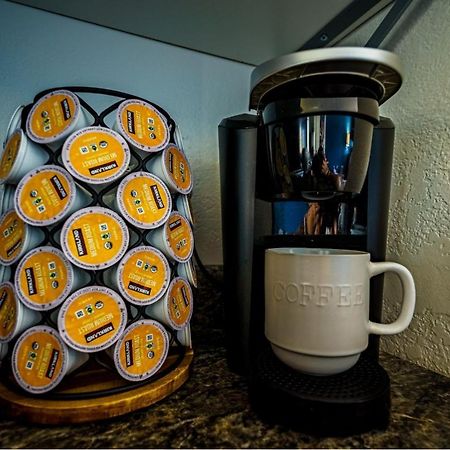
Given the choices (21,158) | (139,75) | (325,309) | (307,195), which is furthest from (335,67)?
(139,75)

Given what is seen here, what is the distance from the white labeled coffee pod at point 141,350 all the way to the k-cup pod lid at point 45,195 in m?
0.16

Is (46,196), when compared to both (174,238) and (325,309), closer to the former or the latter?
(174,238)

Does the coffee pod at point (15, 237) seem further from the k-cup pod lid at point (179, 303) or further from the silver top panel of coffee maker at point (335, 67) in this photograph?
the silver top panel of coffee maker at point (335, 67)

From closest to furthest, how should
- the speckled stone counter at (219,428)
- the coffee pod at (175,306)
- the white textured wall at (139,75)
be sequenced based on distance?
1. the speckled stone counter at (219,428)
2. the coffee pod at (175,306)
3. the white textured wall at (139,75)

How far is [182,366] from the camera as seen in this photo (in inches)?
17.6

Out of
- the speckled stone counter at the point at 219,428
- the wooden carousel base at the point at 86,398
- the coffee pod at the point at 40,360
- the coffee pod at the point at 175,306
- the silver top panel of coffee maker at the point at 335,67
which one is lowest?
the speckled stone counter at the point at 219,428

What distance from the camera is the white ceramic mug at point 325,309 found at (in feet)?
1.22

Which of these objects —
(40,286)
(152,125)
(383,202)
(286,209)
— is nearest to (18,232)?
(40,286)

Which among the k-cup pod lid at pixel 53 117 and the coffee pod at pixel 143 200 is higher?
the k-cup pod lid at pixel 53 117

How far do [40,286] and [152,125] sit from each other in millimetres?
234

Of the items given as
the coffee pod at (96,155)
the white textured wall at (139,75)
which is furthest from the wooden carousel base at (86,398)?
the white textured wall at (139,75)

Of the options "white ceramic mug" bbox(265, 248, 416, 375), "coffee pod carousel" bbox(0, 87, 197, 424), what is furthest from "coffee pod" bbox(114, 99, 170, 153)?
"white ceramic mug" bbox(265, 248, 416, 375)

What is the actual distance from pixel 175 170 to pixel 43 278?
204 millimetres

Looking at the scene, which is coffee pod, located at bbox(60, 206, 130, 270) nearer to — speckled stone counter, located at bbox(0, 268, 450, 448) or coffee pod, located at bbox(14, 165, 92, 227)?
Answer: coffee pod, located at bbox(14, 165, 92, 227)
